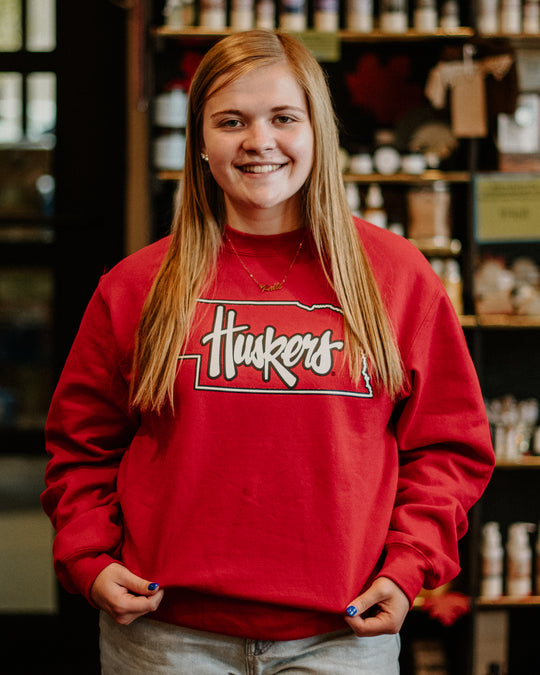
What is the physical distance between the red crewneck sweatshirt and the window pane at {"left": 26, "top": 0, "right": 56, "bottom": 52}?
195 cm

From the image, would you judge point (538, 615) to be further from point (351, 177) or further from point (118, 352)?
point (118, 352)

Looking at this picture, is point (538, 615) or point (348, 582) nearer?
point (348, 582)

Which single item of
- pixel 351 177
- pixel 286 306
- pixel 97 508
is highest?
pixel 351 177

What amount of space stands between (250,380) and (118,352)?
0.28m

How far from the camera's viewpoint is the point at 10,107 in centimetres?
298

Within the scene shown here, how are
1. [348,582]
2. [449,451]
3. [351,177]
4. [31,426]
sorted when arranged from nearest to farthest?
[348,582]
[449,451]
[351,177]
[31,426]

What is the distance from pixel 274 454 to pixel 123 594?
35 cm

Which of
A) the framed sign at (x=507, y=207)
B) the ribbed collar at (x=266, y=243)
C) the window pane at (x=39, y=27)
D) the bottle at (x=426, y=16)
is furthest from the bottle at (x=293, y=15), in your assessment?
the ribbed collar at (x=266, y=243)

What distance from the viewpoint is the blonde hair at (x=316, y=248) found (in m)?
1.20

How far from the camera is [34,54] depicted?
9.46 feet

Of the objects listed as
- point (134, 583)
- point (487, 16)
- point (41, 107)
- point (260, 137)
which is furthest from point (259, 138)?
point (41, 107)

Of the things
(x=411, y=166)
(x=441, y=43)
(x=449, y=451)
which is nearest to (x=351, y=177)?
(x=411, y=166)

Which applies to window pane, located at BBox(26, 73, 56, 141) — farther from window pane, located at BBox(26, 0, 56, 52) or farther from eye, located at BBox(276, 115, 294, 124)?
eye, located at BBox(276, 115, 294, 124)

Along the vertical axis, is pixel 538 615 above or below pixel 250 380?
below
